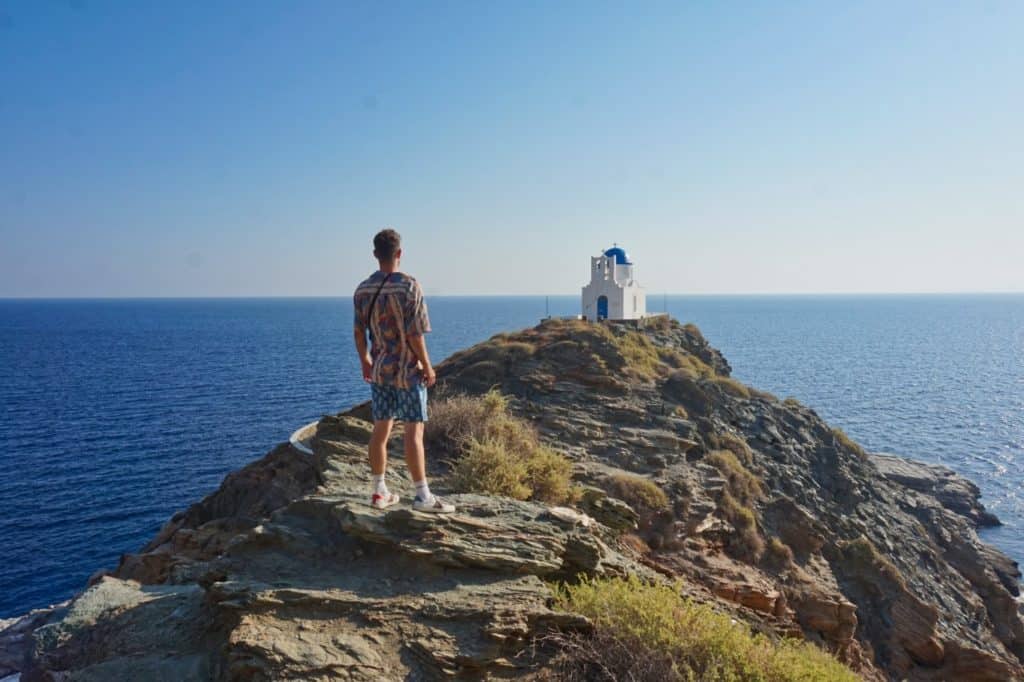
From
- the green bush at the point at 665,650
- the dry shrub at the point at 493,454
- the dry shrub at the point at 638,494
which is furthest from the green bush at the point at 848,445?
the green bush at the point at 665,650

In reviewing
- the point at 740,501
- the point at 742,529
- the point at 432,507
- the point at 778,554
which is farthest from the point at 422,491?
the point at 740,501

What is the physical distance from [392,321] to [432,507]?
217 cm

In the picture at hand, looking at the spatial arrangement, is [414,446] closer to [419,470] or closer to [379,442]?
[419,470]

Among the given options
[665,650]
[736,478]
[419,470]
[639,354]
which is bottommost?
[736,478]

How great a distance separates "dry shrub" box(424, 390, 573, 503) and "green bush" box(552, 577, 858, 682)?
125 inches

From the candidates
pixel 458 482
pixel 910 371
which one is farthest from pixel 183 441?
pixel 910 371

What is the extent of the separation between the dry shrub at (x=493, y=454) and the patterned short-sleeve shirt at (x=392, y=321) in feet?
10.3

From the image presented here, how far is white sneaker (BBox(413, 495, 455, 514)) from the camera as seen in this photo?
22.4ft

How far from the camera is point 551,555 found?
676cm

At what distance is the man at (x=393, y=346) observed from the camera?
20.8 ft

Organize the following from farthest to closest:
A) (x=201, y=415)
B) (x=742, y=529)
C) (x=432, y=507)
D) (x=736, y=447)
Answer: (x=201, y=415), (x=736, y=447), (x=742, y=529), (x=432, y=507)

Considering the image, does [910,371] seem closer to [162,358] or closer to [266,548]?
[266,548]

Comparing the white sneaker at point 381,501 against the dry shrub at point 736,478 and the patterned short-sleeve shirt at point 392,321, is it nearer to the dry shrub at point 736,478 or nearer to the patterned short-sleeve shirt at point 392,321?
the patterned short-sleeve shirt at point 392,321

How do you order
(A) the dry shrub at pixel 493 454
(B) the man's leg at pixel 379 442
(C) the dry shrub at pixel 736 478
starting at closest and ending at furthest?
(B) the man's leg at pixel 379 442 < (A) the dry shrub at pixel 493 454 < (C) the dry shrub at pixel 736 478
